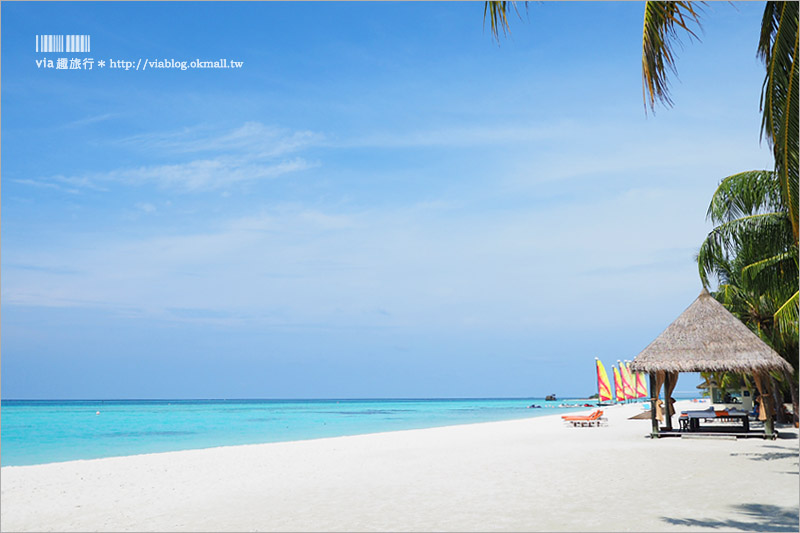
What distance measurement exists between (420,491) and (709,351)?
30.3 feet

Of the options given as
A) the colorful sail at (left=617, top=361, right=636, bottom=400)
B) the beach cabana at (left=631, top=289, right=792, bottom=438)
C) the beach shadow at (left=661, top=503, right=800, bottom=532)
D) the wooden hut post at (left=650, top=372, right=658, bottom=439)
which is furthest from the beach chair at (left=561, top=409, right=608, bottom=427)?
the colorful sail at (left=617, top=361, right=636, bottom=400)

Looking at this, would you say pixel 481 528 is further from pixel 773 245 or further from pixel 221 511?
pixel 773 245

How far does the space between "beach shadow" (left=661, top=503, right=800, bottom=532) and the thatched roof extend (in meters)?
8.32

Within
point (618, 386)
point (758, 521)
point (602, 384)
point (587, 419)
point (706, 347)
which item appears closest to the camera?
point (758, 521)

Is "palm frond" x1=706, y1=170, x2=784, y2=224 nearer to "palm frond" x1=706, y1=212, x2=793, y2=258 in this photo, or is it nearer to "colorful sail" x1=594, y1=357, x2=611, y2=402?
→ "palm frond" x1=706, y1=212, x2=793, y2=258

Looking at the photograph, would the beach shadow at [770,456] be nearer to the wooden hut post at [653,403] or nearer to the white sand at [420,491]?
the white sand at [420,491]

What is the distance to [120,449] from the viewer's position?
787 inches

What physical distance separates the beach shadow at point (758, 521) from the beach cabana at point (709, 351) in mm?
8340

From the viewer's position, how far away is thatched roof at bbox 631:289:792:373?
13930 millimetres

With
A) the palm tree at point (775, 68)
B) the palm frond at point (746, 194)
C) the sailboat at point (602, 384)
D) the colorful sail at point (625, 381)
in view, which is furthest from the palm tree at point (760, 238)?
the colorful sail at point (625, 381)

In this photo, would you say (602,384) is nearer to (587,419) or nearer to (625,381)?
(625,381)

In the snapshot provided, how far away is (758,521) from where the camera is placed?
5.71m

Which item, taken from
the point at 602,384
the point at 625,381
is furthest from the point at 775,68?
the point at 625,381

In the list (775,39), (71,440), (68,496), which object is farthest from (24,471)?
(71,440)
